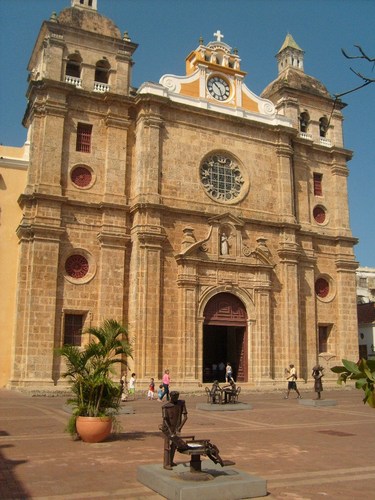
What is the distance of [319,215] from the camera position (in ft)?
108

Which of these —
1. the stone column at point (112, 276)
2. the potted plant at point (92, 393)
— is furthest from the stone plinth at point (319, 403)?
the potted plant at point (92, 393)

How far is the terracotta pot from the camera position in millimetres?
11555

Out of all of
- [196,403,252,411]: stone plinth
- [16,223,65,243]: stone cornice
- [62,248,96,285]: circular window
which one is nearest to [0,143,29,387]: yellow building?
[16,223,65,243]: stone cornice

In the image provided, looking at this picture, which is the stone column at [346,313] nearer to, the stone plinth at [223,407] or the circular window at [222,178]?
the circular window at [222,178]

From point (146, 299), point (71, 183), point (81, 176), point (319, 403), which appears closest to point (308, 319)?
point (146, 299)

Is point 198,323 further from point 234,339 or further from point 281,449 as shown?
point 281,449

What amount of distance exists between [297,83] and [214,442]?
28234mm

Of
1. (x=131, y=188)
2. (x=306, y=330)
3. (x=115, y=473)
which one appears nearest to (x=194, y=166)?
(x=131, y=188)

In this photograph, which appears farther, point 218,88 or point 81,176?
point 218,88

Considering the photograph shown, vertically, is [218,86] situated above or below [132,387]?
above

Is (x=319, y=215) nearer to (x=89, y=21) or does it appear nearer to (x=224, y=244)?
(x=224, y=244)

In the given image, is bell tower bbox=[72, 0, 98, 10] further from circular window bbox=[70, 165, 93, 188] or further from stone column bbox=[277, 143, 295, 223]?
stone column bbox=[277, 143, 295, 223]

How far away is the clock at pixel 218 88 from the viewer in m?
30.5

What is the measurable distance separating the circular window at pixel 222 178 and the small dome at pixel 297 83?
25.1 feet
